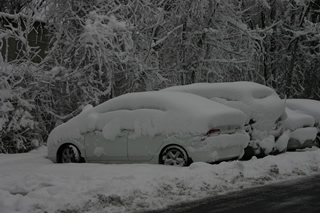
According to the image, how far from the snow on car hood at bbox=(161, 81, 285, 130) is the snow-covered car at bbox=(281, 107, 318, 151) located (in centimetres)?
68

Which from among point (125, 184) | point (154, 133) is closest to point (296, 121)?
point (154, 133)

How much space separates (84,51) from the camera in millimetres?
15203

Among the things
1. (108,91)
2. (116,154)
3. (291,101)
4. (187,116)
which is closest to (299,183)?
(187,116)

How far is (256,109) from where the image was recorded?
10.3 metres

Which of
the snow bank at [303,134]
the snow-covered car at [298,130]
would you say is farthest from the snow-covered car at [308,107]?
the snow bank at [303,134]

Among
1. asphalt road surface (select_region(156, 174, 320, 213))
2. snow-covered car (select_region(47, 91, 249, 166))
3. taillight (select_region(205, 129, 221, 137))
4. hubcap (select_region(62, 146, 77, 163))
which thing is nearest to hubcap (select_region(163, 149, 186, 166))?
snow-covered car (select_region(47, 91, 249, 166))

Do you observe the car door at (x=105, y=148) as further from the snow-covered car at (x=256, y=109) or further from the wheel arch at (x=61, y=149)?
the snow-covered car at (x=256, y=109)

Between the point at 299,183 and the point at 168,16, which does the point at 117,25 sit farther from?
the point at 299,183

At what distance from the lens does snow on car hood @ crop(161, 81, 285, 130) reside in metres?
10.3

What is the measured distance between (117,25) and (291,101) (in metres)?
5.94

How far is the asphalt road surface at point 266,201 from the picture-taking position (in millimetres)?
5934

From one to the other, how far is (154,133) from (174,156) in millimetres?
606

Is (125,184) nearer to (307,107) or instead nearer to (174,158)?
(174,158)

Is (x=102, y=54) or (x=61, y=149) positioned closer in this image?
(x=61, y=149)
